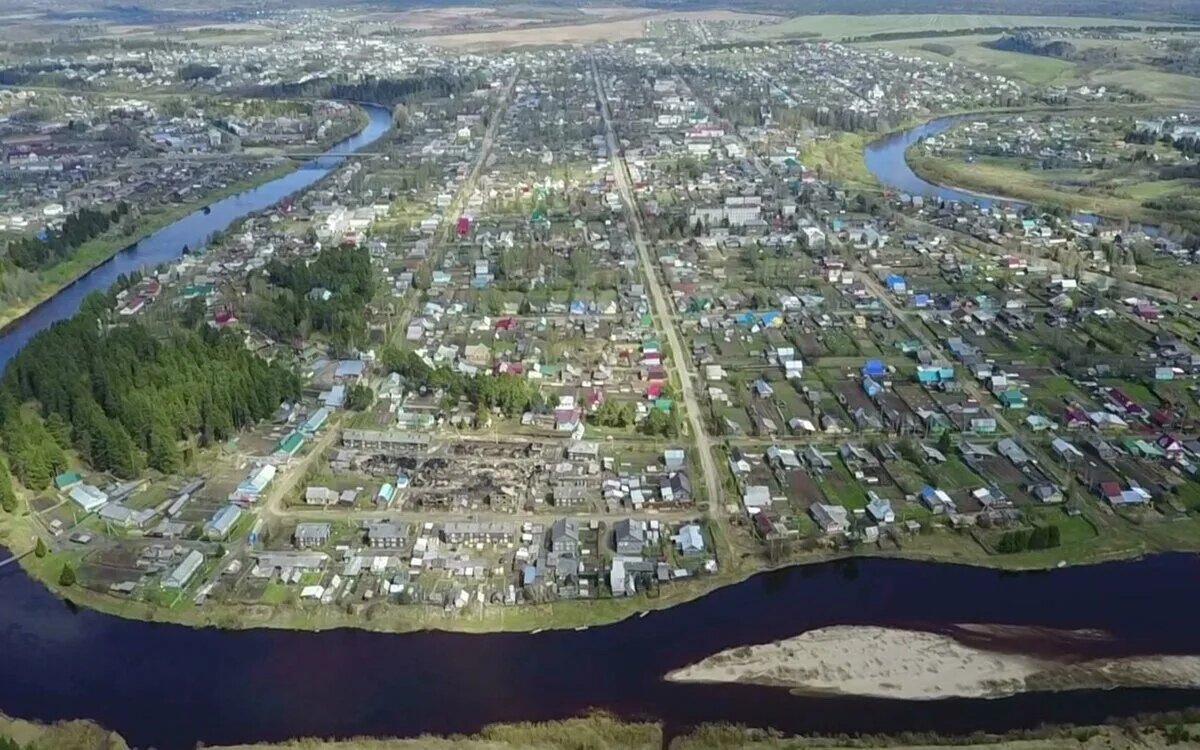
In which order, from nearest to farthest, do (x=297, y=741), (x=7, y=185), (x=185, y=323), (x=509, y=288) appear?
(x=297, y=741) → (x=185, y=323) → (x=509, y=288) → (x=7, y=185)

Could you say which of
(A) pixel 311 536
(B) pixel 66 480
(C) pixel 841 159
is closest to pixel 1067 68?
(C) pixel 841 159

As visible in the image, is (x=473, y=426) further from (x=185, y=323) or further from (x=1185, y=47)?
(x=1185, y=47)

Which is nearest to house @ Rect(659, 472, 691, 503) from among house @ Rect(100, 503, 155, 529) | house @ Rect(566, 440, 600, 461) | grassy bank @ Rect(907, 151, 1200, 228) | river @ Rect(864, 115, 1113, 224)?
house @ Rect(566, 440, 600, 461)

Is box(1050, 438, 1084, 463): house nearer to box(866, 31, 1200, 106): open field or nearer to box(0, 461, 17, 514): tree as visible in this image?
box(0, 461, 17, 514): tree

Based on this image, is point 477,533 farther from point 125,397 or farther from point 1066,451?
point 1066,451

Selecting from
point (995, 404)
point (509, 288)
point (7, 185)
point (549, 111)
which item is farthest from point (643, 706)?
point (549, 111)

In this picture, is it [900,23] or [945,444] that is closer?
[945,444]
